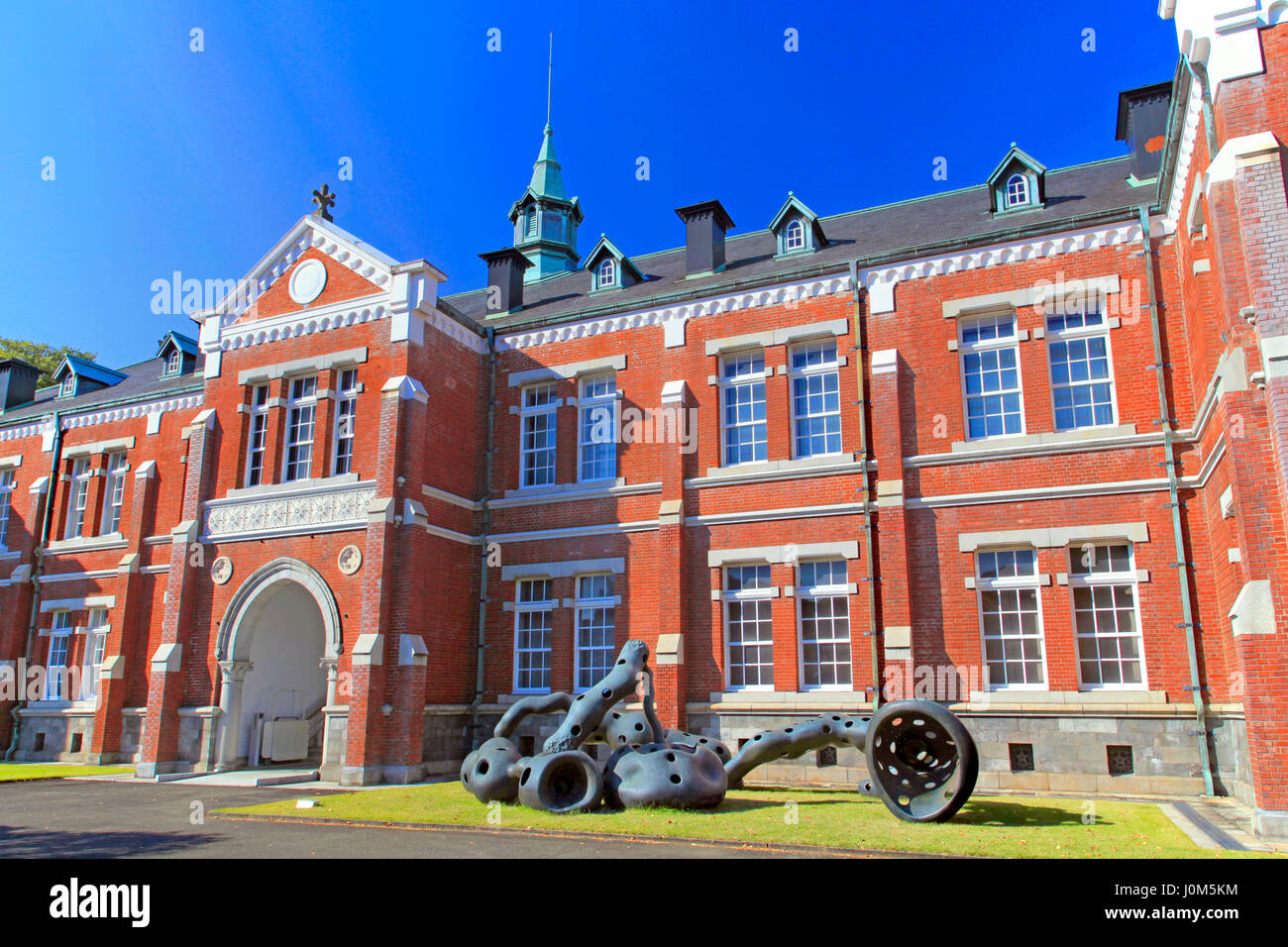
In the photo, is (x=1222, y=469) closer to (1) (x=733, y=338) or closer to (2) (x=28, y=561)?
(1) (x=733, y=338)

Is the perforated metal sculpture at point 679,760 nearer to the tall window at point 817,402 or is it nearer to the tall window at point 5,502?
the tall window at point 817,402

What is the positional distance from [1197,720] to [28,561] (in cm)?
3037

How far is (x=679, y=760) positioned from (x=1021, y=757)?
21.9ft

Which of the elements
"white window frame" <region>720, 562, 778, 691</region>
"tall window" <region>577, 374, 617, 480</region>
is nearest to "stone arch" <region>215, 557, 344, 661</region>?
"tall window" <region>577, 374, 617, 480</region>

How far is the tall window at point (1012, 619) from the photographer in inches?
623

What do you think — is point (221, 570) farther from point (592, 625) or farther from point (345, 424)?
point (592, 625)

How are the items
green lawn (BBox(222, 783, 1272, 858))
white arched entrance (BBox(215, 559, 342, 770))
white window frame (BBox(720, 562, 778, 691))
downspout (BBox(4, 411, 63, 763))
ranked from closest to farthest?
green lawn (BBox(222, 783, 1272, 858)) < white window frame (BBox(720, 562, 778, 691)) < white arched entrance (BBox(215, 559, 342, 770)) < downspout (BBox(4, 411, 63, 763))

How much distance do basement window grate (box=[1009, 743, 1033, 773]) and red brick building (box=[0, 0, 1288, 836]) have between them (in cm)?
16

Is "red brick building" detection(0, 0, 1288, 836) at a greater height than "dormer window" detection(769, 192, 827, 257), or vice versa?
"dormer window" detection(769, 192, 827, 257)

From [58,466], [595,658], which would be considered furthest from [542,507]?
[58,466]

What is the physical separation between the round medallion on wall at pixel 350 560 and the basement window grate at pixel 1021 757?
1320 centimetres

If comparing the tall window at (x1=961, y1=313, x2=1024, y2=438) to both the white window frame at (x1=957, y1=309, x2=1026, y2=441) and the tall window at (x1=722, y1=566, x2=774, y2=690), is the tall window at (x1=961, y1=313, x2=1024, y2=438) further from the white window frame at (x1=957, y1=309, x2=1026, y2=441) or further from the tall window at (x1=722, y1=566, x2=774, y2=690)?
the tall window at (x1=722, y1=566, x2=774, y2=690)

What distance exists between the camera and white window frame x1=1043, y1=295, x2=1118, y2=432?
1622 centimetres

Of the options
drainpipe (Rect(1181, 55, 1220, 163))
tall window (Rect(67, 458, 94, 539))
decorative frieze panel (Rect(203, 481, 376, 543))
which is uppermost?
drainpipe (Rect(1181, 55, 1220, 163))
